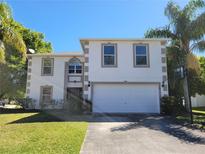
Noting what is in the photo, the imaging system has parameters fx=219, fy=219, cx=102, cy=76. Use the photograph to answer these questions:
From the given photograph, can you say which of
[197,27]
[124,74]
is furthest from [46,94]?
[197,27]

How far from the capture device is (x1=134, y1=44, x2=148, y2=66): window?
57.2 ft

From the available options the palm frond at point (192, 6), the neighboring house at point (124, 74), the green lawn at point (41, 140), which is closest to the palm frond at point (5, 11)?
the neighboring house at point (124, 74)

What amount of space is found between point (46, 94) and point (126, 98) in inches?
331

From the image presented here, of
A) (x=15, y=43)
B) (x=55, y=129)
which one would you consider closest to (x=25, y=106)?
(x=15, y=43)

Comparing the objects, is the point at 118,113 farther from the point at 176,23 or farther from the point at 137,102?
the point at 176,23

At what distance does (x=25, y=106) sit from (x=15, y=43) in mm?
9642

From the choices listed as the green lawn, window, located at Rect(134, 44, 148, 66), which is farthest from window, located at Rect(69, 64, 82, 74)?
the green lawn

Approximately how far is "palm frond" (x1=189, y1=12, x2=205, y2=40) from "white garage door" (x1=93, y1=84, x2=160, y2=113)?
207 inches

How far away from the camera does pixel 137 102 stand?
16797 millimetres

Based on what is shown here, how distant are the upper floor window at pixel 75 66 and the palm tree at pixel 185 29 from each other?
786 centimetres

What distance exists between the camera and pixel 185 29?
1816cm

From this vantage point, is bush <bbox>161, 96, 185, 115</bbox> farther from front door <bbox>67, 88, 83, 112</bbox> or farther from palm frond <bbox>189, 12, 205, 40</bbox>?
front door <bbox>67, 88, 83, 112</bbox>

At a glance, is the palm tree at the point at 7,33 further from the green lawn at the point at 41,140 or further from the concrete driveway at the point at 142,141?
the concrete driveway at the point at 142,141

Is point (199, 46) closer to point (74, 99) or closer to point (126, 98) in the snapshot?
point (126, 98)
